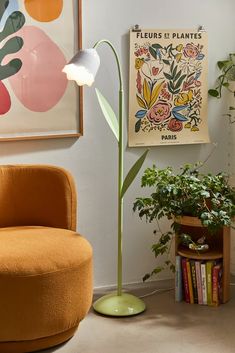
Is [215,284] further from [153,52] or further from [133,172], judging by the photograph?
[153,52]

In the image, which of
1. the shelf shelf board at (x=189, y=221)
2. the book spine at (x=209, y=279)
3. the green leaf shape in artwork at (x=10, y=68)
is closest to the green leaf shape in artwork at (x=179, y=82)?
the shelf shelf board at (x=189, y=221)

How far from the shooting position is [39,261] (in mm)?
2717

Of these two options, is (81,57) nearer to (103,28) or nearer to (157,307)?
(103,28)

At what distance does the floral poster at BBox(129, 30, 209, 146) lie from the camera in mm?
3572

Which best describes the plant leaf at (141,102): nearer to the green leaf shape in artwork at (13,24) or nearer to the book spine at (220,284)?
the green leaf shape in artwork at (13,24)

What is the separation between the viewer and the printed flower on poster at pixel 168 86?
359 centimetres

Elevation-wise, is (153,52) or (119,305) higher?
(153,52)

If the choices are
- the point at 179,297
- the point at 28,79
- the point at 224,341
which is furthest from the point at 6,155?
the point at 224,341

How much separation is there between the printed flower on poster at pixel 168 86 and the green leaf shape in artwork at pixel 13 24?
25.2 inches

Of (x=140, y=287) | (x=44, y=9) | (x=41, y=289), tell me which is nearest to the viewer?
(x=41, y=289)

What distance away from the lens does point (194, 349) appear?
2844mm

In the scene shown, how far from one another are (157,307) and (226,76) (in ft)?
4.46

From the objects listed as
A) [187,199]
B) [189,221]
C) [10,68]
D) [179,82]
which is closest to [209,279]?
[189,221]

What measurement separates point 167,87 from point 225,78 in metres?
0.36
